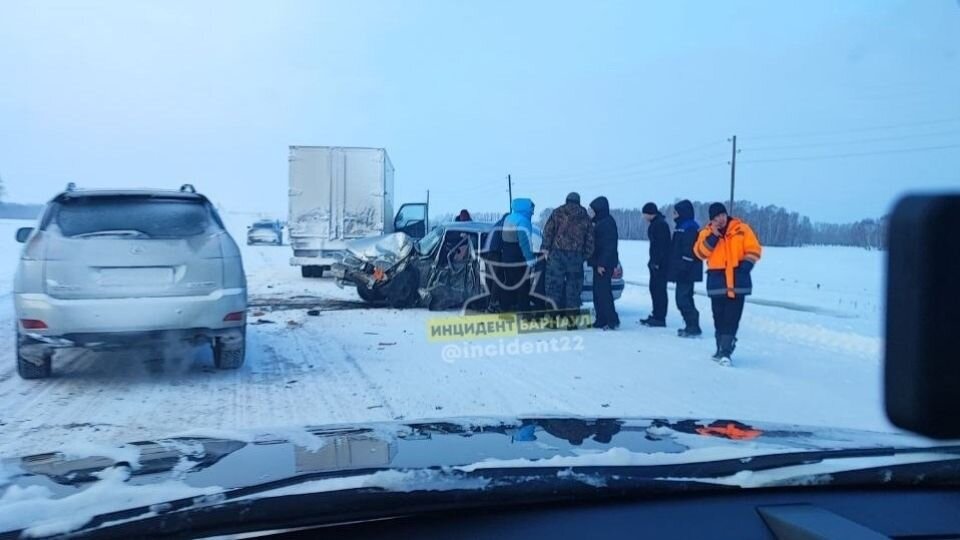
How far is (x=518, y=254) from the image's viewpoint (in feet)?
37.6

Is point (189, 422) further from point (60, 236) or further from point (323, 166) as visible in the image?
point (323, 166)

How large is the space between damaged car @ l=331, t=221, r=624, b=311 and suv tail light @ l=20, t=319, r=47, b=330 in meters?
6.42

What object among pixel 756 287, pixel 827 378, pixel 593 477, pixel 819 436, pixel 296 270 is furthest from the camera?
pixel 296 270

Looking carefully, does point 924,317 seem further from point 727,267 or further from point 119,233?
point 727,267

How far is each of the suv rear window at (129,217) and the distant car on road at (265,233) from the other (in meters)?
37.4

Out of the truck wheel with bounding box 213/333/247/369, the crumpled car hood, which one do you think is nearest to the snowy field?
the truck wheel with bounding box 213/333/247/369

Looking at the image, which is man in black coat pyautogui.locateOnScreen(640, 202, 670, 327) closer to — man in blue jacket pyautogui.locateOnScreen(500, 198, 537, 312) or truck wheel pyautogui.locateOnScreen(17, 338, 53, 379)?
man in blue jacket pyautogui.locateOnScreen(500, 198, 537, 312)

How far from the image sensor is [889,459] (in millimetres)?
2812

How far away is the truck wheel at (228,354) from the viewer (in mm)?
7633

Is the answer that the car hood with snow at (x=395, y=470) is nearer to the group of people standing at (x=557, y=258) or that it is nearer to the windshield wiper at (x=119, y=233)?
the windshield wiper at (x=119, y=233)

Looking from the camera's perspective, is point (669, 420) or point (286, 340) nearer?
point (669, 420)

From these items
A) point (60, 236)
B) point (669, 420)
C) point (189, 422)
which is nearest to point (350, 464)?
point (669, 420)

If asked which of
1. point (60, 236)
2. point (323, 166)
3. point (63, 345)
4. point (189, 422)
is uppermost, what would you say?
point (323, 166)

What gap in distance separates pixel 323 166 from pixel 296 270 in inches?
178
